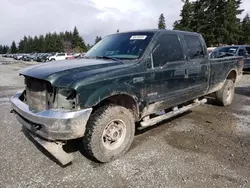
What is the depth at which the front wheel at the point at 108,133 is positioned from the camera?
3.15 meters

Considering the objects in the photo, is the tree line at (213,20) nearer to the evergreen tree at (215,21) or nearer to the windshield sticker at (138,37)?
the evergreen tree at (215,21)

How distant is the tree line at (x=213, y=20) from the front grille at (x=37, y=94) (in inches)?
1762

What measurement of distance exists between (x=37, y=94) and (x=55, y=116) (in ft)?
2.14

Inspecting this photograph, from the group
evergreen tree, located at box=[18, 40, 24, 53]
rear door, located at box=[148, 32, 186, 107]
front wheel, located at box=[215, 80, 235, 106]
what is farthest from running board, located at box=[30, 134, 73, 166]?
evergreen tree, located at box=[18, 40, 24, 53]

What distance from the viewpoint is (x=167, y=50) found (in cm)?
415

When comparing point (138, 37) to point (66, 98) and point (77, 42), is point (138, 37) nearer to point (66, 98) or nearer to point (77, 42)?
point (66, 98)

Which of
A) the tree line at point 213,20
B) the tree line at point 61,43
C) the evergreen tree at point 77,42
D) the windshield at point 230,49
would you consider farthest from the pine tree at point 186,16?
the evergreen tree at point 77,42

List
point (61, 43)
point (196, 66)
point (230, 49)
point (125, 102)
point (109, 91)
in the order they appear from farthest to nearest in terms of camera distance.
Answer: point (61, 43)
point (230, 49)
point (196, 66)
point (125, 102)
point (109, 91)

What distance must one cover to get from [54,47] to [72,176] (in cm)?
9198

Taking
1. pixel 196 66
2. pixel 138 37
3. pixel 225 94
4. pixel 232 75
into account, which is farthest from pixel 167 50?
pixel 232 75

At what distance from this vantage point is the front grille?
3.08 m

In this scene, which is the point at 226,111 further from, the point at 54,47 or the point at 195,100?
the point at 54,47

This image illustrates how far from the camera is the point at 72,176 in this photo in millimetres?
3057

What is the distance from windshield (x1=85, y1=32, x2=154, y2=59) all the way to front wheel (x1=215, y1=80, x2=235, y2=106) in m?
3.39
